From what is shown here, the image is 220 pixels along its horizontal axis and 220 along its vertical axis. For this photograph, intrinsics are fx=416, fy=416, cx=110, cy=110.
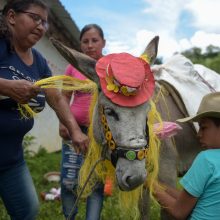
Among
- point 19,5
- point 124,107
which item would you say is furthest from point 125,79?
point 19,5

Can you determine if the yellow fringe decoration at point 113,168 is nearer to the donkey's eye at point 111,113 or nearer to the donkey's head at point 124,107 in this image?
the donkey's head at point 124,107

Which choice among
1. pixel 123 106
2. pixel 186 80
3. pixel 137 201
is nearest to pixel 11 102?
pixel 123 106

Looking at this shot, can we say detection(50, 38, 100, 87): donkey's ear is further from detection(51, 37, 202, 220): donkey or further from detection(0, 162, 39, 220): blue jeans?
detection(0, 162, 39, 220): blue jeans

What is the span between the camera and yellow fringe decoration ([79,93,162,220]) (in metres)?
2.85

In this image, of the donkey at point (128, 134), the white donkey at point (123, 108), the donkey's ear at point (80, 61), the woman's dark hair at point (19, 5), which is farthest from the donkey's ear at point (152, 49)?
the woman's dark hair at point (19, 5)

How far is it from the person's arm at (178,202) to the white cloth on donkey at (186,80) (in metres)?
1.16

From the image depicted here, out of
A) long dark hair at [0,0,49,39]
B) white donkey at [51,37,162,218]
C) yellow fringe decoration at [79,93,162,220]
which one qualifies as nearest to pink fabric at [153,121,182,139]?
yellow fringe decoration at [79,93,162,220]

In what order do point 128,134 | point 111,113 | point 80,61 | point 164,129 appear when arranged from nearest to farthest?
1. point 128,134
2. point 111,113
3. point 80,61
4. point 164,129

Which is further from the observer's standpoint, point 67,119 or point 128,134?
point 67,119

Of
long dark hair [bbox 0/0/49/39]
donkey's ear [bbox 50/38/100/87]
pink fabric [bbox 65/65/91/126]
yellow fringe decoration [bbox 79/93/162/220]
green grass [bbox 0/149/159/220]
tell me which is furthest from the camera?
green grass [bbox 0/149/159/220]

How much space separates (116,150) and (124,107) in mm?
256

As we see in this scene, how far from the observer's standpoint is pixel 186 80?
13.0ft

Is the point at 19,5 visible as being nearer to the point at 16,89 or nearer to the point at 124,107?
the point at 16,89

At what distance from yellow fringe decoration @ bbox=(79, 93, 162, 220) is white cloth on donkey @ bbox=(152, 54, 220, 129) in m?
0.79
